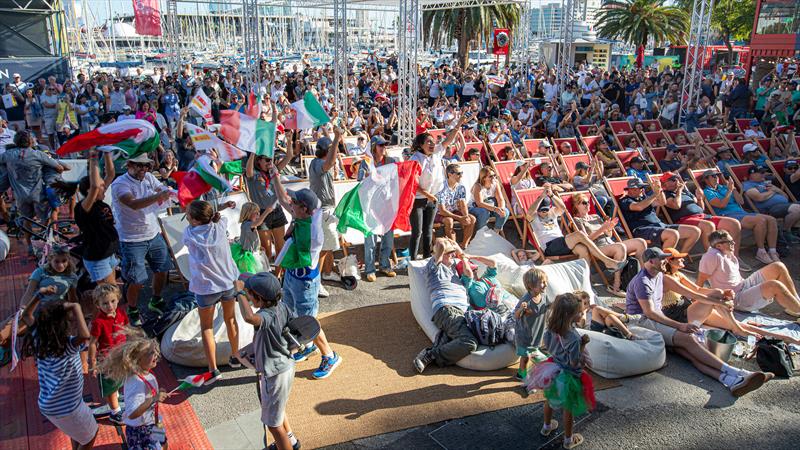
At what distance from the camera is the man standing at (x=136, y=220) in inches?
212

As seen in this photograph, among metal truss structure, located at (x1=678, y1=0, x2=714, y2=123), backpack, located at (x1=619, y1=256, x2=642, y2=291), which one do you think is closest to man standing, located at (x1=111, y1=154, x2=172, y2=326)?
backpack, located at (x1=619, y1=256, x2=642, y2=291)

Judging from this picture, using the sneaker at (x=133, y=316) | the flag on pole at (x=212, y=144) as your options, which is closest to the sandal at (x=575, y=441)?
the flag on pole at (x=212, y=144)

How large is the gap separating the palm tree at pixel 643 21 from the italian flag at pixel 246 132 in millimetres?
31304

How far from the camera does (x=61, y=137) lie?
45.4 ft

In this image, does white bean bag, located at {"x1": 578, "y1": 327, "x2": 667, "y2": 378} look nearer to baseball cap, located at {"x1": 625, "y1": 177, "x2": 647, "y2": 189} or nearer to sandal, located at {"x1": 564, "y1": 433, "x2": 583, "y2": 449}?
sandal, located at {"x1": 564, "y1": 433, "x2": 583, "y2": 449}

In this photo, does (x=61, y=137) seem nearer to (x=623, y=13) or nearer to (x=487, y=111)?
(x=487, y=111)

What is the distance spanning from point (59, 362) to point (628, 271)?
5.72m

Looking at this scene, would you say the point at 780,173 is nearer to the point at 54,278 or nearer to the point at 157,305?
the point at 157,305

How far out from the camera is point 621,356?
16.7ft

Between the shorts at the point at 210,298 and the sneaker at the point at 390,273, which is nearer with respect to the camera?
the shorts at the point at 210,298

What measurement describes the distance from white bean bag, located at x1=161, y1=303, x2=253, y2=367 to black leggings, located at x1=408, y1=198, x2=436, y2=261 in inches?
105

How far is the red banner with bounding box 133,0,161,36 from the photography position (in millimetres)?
29000

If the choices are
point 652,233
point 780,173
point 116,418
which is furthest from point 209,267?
point 780,173

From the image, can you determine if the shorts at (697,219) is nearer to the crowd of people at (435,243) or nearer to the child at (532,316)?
the crowd of people at (435,243)
